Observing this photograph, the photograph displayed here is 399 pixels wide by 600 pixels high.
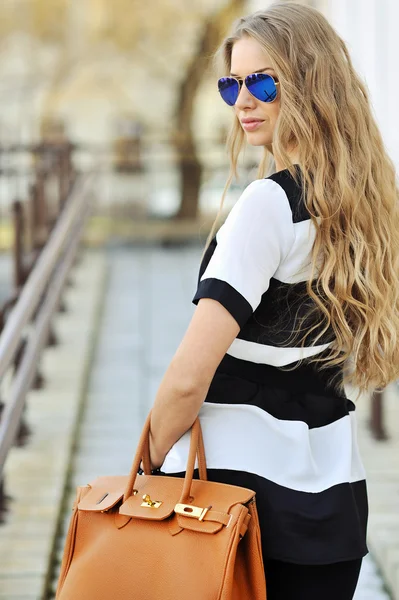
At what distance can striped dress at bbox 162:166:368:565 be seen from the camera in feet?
4.93

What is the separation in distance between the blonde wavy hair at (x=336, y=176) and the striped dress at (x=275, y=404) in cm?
3

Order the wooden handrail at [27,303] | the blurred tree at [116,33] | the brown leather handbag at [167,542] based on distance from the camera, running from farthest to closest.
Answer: the blurred tree at [116,33], the wooden handrail at [27,303], the brown leather handbag at [167,542]

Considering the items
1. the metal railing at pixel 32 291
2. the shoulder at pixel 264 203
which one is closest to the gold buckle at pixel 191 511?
the shoulder at pixel 264 203

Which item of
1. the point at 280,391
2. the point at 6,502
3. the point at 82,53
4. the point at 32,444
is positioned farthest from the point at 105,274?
the point at 82,53

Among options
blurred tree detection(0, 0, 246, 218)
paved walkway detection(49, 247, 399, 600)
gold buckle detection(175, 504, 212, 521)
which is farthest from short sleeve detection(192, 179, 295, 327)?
blurred tree detection(0, 0, 246, 218)

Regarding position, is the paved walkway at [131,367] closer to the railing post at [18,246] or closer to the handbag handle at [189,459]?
the railing post at [18,246]

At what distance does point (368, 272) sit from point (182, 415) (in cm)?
41

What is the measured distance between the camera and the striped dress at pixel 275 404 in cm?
150

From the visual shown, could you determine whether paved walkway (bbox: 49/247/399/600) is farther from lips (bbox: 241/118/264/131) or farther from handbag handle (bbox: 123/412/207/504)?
lips (bbox: 241/118/264/131)

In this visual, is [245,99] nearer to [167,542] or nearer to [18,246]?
[167,542]

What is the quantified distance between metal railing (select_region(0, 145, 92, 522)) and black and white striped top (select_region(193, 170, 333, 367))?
131cm

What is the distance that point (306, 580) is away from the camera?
1.59 meters

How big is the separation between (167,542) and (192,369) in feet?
0.93

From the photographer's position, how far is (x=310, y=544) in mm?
1539
